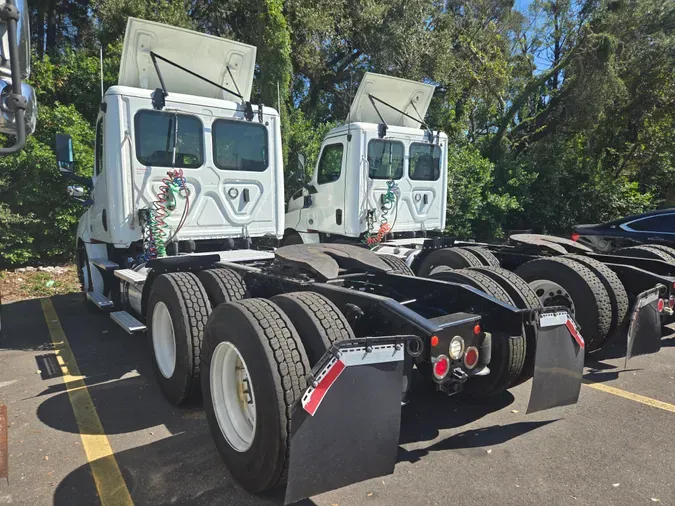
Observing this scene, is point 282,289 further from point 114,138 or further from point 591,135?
point 591,135

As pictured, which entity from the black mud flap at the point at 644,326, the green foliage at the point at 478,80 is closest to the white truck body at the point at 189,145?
the black mud flap at the point at 644,326

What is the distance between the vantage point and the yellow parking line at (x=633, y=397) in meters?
4.05

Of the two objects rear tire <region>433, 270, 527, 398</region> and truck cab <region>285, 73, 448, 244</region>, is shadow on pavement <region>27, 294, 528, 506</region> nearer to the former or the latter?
rear tire <region>433, 270, 527, 398</region>

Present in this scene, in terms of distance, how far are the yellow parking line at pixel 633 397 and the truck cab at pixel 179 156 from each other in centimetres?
418

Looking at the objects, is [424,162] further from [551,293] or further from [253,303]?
[253,303]

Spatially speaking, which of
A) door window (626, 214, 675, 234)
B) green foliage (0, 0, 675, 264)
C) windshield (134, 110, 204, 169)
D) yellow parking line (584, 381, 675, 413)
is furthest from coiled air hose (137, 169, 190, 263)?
door window (626, 214, 675, 234)

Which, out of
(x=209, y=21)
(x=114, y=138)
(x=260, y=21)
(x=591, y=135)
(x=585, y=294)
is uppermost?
(x=209, y=21)

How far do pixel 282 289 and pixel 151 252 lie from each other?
235 cm

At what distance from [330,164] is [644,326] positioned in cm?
552

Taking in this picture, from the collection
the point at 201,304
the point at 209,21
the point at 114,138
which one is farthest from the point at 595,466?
the point at 209,21

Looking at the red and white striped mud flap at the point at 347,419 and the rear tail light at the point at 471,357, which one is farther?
the rear tail light at the point at 471,357

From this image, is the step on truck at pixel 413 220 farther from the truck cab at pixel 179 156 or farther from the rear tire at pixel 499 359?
the truck cab at pixel 179 156

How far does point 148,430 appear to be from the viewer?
3748mm

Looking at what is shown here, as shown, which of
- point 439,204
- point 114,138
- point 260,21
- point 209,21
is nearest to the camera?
point 114,138
